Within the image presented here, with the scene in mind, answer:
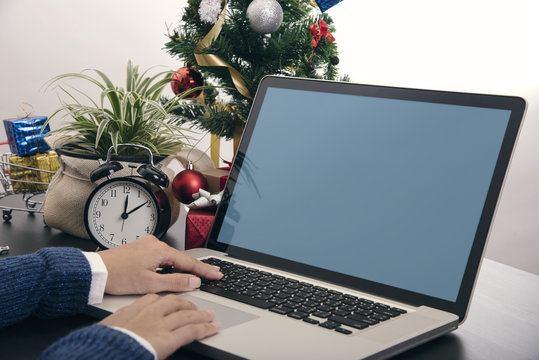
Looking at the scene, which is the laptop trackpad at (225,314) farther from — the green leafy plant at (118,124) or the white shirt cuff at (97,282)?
the green leafy plant at (118,124)

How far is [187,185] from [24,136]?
517mm

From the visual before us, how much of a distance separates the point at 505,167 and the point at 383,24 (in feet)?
5.70

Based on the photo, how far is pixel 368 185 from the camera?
0.78 m

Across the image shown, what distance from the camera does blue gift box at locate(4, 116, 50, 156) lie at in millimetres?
1240

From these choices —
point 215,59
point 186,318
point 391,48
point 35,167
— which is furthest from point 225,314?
point 391,48

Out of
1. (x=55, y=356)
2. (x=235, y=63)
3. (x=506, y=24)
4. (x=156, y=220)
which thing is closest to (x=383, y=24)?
(x=506, y=24)

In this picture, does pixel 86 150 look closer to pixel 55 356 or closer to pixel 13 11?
pixel 55 356

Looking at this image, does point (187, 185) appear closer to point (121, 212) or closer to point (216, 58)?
point (121, 212)

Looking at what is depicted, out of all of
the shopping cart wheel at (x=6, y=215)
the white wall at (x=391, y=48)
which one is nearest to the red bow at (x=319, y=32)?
the shopping cart wheel at (x=6, y=215)

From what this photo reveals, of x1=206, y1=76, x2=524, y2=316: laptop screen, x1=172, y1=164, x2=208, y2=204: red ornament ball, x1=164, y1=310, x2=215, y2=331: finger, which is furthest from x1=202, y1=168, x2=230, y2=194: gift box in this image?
x1=164, y1=310, x2=215, y2=331: finger

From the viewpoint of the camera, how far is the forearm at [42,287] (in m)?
0.63

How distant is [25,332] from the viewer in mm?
622

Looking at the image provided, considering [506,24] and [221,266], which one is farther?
[506,24]

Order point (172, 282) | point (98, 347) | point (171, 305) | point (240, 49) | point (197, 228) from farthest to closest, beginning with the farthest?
point (240, 49), point (197, 228), point (172, 282), point (171, 305), point (98, 347)
